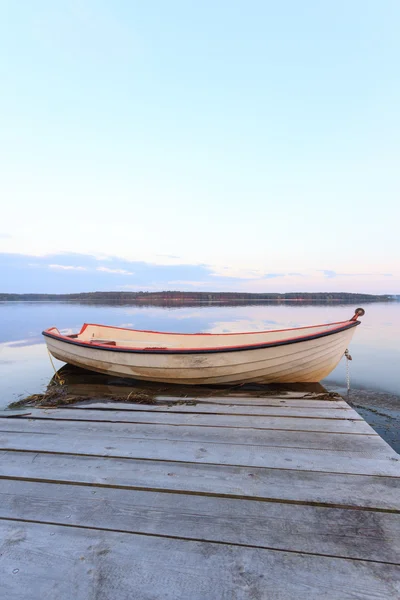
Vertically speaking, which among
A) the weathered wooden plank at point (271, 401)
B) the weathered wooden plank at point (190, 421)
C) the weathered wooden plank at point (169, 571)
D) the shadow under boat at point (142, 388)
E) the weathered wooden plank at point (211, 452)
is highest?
the weathered wooden plank at point (169, 571)

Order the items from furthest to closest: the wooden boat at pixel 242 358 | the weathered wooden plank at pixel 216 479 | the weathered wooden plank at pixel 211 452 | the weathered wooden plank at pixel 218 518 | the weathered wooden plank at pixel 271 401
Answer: the wooden boat at pixel 242 358, the weathered wooden plank at pixel 271 401, the weathered wooden plank at pixel 211 452, the weathered wooden plank at pixel 216 479, the weathered wooden plank at pixel 218 518

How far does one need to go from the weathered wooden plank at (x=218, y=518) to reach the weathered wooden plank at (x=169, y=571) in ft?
0.23

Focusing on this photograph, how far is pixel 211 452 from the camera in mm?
→ 2795

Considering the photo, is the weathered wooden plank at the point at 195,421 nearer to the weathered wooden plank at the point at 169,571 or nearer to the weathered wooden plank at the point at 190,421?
the weathered wooden plank at the point at 190,421

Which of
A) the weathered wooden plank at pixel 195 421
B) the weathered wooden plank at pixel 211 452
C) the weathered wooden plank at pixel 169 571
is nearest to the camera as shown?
the weathered wooden plank at pixel 169 571

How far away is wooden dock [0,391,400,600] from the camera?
4.90 feet

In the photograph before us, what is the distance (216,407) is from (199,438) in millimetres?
1125

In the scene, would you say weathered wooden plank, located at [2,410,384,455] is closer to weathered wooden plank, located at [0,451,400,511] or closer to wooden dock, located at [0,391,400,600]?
wooden dock, located at [0,391,400,600]

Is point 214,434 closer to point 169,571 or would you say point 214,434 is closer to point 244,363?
point 169,571

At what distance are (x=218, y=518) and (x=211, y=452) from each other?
2.91 feet

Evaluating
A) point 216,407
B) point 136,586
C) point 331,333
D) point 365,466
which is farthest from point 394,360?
point 136,586

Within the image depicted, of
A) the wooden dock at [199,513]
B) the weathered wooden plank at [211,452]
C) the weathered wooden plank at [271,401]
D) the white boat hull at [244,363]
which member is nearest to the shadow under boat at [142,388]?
the white boat hull at [244,363]

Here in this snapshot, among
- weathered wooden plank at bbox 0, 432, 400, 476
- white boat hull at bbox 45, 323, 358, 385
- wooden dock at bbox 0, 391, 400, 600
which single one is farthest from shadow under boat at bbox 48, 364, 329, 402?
wooden dock at bbox 0, 391, 400, 600

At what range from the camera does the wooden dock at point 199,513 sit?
1.49 meters
